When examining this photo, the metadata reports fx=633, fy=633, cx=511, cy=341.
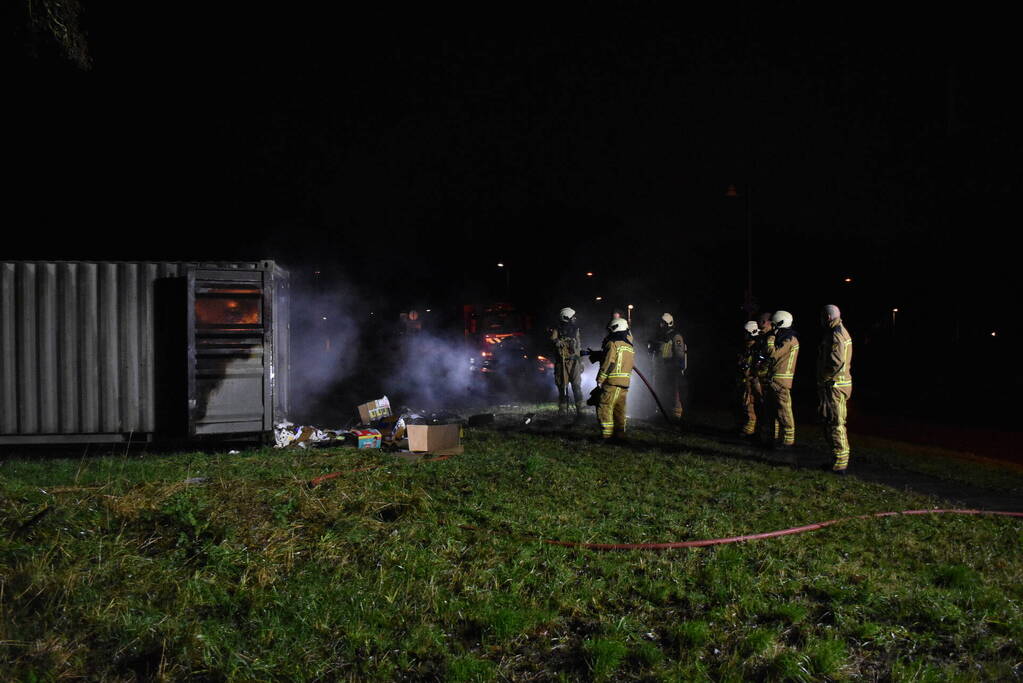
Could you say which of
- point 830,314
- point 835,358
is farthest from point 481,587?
point 830,314

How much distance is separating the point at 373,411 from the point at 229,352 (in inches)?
99.0

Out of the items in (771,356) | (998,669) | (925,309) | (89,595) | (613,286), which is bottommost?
(998,669)

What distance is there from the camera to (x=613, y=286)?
6031cm

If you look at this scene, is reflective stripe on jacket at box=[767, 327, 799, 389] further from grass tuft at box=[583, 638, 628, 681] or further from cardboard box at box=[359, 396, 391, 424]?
grass tuft at box=[583, 638, 628, 681]

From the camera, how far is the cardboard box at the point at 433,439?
27.0 ft

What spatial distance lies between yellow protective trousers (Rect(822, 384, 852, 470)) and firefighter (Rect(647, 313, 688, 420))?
15.4ft

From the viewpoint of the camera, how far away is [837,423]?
24.6ft

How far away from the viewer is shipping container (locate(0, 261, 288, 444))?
25.3 feet

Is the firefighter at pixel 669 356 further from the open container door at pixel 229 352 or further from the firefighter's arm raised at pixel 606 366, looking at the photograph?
the open container door at pixel 229 352

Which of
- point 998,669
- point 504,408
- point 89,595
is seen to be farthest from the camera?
point 504,408

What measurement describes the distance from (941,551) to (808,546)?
92cm

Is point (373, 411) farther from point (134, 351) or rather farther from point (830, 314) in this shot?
point (830, 314)

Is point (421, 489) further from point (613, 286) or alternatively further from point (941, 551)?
point (613, 286)

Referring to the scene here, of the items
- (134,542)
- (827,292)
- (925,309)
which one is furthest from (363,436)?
(827,292)
